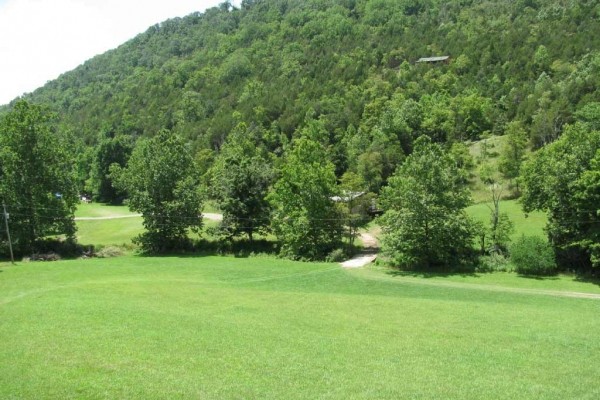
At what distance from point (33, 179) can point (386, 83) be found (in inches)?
3679

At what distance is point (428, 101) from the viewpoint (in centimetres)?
10100

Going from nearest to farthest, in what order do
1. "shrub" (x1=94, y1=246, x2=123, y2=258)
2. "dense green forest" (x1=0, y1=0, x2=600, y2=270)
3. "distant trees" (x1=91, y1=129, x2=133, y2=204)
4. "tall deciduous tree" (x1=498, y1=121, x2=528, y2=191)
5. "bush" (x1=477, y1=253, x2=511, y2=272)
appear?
"bush" (x1=477, y1=253, x2=511, y2=272), "shrub" (x1=94, y1=246, x2=123, y2=258), "tall deciduous tree" (x1=498, y1=121, x2=528, y2=191), "dense green forest" (x1=0, y1=0, x2=600, y2=270), "distant trees" (x1=91, y1=129, x2=133, y2=204)

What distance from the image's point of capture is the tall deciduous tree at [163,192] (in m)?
55.7

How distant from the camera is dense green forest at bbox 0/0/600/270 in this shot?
3209 inches

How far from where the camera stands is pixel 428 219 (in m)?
44.7

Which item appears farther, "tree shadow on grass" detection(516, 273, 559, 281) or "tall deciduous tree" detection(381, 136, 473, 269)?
"tall deciduous tree" detection(381, 136, 473, 269)

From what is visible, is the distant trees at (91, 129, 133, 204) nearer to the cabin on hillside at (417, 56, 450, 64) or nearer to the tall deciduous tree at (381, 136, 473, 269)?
the tall deciduous tree at (381, 136, 473, 269)

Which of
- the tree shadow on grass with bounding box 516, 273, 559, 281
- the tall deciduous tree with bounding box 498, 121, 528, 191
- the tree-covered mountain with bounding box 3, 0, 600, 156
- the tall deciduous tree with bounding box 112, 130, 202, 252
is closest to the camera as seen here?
the tree shadow on grass with bounding box 516, 273, 559, 281

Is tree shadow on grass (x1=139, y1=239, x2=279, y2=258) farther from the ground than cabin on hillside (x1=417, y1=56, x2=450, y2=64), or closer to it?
closer to it

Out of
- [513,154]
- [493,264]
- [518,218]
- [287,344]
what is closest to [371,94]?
[513,154]

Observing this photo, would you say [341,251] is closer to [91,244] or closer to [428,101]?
[91,244]

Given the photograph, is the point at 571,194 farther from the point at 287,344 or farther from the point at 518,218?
the point at 287,344

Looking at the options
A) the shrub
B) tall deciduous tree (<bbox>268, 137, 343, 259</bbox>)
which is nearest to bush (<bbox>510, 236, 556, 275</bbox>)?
tall deciduous tree (<bbox>268, 137, 343, 259</bbox>)

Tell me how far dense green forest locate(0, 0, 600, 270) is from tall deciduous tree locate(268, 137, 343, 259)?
36.6 inches
